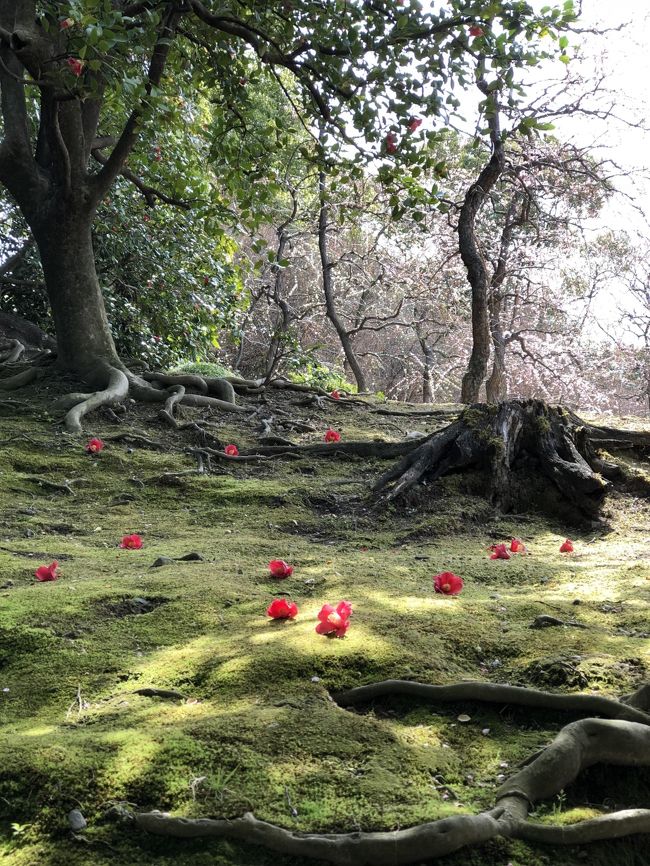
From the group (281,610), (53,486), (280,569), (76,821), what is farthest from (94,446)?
(76,821)

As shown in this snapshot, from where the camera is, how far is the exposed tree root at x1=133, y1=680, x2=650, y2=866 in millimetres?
1700

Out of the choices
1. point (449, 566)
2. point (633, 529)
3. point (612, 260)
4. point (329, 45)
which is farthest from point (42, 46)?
point (612, 260)

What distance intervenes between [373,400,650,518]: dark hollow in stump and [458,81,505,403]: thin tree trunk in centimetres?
430

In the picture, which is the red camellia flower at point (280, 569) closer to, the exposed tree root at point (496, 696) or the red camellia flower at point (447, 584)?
the red camellia flower at point (447, 584)

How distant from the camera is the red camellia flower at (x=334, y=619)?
9.05ft

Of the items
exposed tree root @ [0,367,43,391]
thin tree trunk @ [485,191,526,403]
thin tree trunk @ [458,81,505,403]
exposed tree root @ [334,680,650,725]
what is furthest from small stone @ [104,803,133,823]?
thin tree trunk @ [485,191,526,403]

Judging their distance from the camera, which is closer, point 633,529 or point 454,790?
point 454,790

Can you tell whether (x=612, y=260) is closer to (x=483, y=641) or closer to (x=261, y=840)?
(x=483, y=641)

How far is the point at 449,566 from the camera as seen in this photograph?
14.1 ft

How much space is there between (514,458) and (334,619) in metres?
3.61

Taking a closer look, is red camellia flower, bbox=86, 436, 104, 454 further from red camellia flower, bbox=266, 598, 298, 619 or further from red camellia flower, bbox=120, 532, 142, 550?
red camellia flower, bbox=266, 598, 298, 619

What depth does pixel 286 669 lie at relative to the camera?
262cm

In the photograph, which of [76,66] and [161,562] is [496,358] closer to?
[76,66]

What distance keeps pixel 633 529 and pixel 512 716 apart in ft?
11.2
